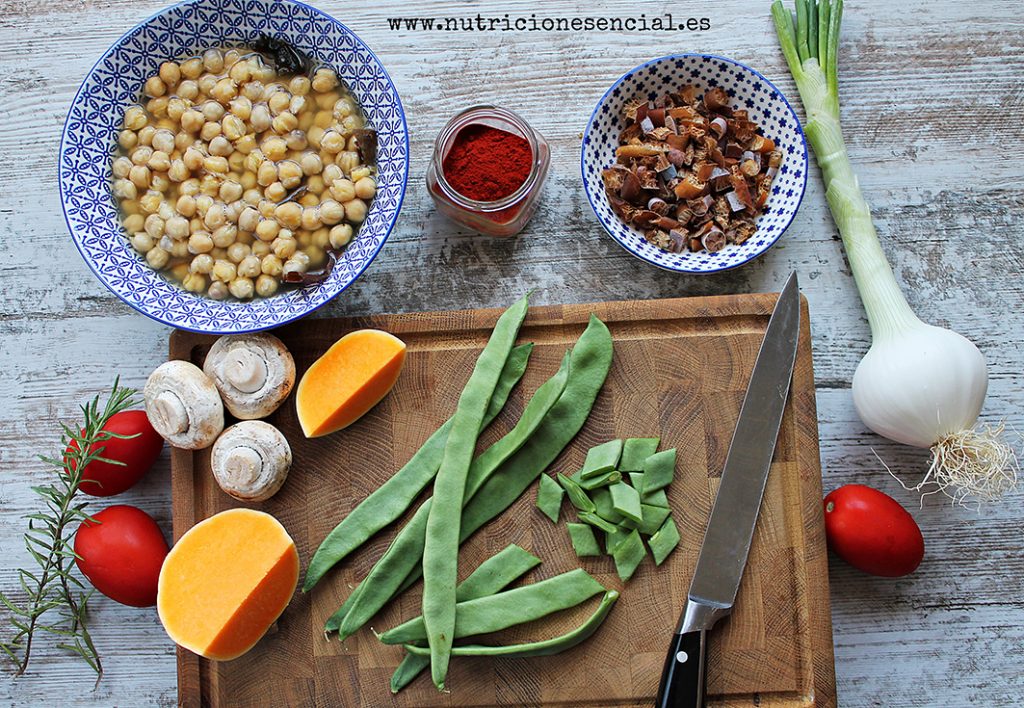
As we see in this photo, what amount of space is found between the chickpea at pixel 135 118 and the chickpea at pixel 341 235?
57cm

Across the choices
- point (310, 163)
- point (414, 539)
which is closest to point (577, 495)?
point (414, 539)

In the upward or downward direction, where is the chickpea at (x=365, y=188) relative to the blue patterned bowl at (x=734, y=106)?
downward

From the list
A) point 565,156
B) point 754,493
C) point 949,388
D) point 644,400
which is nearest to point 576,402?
point 644,400

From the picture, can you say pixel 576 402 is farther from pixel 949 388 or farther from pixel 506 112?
pixel 949 388

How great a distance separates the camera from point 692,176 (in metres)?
2.26

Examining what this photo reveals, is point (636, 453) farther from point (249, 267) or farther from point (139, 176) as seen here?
point (139, 176)

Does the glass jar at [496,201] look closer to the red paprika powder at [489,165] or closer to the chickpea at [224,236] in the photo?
the red paprika powder at [489,165]

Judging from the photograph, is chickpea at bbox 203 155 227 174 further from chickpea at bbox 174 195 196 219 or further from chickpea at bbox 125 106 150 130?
chickpea at bbox 125 106 150 130

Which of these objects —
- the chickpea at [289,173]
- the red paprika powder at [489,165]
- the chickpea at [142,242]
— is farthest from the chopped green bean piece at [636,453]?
the chickpea at [142,242]

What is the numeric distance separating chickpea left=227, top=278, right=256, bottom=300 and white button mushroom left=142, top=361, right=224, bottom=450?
0.23 m

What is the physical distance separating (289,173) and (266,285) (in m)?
0.30

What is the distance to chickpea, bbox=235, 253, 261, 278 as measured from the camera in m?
2.08

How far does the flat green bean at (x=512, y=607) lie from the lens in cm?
210

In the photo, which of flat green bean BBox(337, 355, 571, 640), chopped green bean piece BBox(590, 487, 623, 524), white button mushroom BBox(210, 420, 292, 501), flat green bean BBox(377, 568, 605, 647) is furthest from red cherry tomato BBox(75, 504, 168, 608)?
chopped green bean piece BBox(590, 487, 623, 524)
